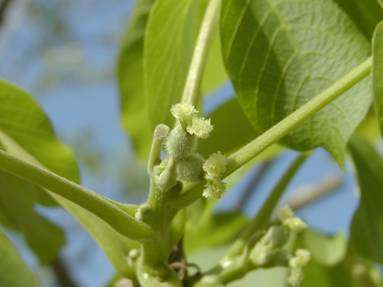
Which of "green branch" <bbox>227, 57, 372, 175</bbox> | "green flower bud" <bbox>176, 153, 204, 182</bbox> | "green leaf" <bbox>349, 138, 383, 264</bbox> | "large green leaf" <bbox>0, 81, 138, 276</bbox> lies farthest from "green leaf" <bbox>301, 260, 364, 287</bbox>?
"green flower bud" <bbox>176, 153, 204, 182</bbox>

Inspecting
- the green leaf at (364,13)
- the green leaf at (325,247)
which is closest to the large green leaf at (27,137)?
the green leaf at (364,13)

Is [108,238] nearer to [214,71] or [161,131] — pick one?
[161,131]

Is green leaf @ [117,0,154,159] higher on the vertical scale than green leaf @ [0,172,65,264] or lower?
higher

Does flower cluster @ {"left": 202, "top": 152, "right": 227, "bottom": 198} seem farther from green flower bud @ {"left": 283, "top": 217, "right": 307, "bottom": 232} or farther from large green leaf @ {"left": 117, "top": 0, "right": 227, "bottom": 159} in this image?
large green leaf @ {"left": 117, "top": 0, "right": 227, "bottom": 159}

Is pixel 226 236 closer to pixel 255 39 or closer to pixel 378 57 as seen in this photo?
pixel 255 39

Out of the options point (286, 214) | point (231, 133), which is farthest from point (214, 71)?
point (286, 214)

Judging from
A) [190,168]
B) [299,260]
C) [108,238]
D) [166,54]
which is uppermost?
[166,54]
